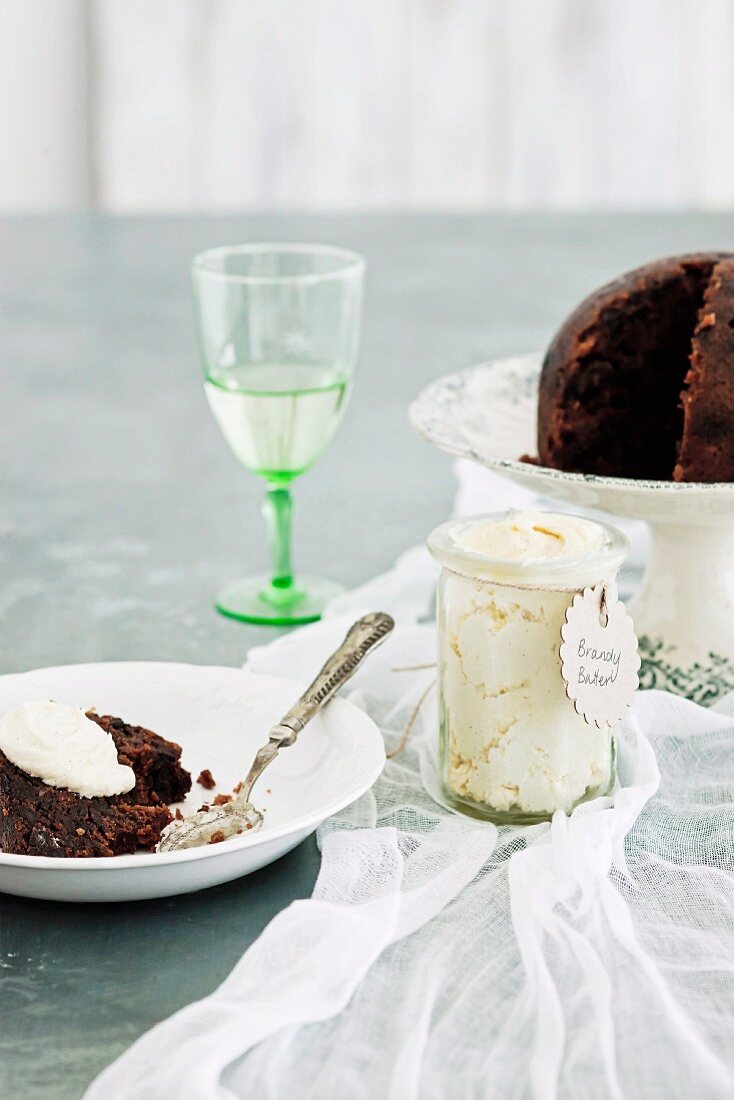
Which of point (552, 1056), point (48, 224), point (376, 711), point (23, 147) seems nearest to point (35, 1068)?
point (552, 1056)

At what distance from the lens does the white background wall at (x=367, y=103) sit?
4.00 meters

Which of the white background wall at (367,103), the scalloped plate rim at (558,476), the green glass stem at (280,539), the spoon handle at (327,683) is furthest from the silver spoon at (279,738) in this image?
the white background wall at (367,103)

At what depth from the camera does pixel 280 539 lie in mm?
1446

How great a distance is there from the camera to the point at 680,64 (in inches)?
160

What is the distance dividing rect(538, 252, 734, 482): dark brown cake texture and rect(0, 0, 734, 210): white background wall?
2.99 meters

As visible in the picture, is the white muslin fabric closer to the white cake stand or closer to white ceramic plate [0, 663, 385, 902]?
white ceramic plate [0, 663, 385, 902]

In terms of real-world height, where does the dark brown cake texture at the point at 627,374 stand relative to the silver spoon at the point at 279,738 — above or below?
above

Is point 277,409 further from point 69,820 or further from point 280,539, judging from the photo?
point 69,820

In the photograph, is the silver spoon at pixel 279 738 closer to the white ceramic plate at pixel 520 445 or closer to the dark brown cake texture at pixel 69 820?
the dark brown cake texture at pixel 69 820

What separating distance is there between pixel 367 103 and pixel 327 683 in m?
3.31

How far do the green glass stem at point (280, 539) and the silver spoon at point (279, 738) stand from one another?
0.84ft

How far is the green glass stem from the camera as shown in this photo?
1.44 meters

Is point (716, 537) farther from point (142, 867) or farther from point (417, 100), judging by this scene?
point (417, 100)

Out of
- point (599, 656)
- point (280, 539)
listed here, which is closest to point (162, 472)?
point (280, 539)
